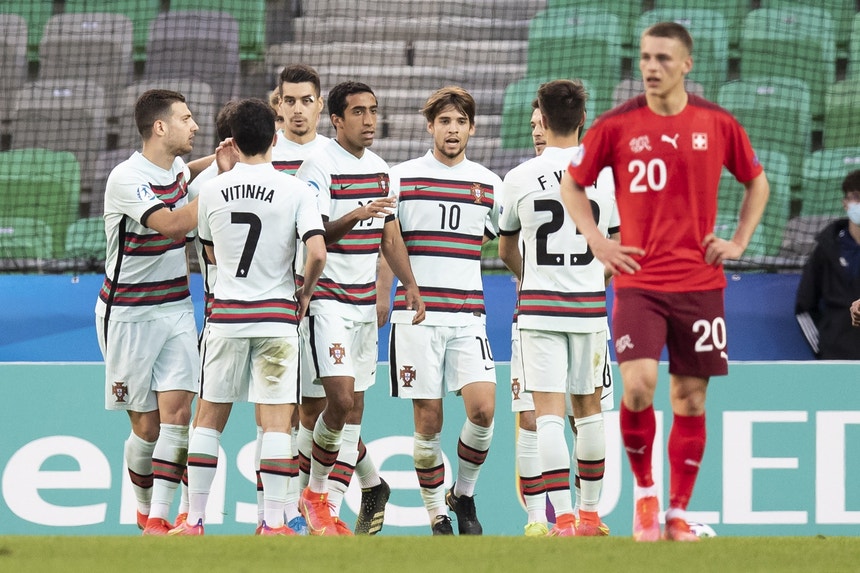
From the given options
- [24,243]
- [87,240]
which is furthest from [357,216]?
[24,243]

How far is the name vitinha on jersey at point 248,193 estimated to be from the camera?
5.84m

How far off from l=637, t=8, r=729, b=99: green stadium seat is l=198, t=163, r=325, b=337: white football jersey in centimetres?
689

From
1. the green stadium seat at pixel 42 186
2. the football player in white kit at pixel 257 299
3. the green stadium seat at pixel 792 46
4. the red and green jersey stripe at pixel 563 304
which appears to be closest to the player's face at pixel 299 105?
the football player in white kit at pixel 257 299

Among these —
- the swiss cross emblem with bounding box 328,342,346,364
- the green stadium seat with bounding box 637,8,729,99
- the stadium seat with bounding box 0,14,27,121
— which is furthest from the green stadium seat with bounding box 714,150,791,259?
the stadium seat with bounding box 0,14,27,121

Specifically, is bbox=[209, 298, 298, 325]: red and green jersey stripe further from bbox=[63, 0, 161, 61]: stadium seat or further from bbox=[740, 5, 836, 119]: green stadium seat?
bbox=[63, 0, 161, 61]: stadium seat

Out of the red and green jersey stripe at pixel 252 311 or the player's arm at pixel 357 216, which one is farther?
the player's arm at pixel 357 216

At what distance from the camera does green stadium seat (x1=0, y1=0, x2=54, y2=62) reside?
42.9 ft

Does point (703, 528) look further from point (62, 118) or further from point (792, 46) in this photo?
point (62, 118)

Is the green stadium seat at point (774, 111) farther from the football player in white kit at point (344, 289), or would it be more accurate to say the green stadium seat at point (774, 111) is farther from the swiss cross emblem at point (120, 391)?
the swiss cross emblem at point (120, 391)

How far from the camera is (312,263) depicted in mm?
5820

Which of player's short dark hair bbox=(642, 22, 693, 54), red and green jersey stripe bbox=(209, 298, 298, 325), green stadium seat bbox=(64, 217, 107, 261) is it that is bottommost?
red and green jersey stripe bbox=(209, 298, 298, 325)

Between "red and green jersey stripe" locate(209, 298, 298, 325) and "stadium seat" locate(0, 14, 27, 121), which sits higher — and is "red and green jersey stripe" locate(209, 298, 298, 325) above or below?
below

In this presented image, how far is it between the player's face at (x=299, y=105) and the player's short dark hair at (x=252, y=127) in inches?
47.9

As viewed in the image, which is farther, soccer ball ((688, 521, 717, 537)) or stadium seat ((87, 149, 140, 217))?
stadium seat ((87, 149, 140, 217))
